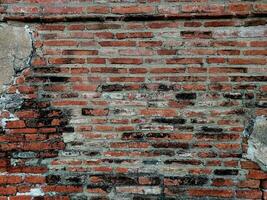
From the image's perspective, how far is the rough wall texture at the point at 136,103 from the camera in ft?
9.25

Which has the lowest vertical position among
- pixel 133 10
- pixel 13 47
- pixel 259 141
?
pixel 259 141

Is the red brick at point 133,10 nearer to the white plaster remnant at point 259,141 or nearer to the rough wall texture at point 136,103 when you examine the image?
the rough wall texture at point 136,103

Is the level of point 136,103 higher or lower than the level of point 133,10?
lower

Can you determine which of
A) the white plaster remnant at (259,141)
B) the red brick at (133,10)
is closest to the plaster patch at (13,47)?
the red brick at (133,10)

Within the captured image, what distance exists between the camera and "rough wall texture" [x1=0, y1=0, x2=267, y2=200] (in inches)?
111

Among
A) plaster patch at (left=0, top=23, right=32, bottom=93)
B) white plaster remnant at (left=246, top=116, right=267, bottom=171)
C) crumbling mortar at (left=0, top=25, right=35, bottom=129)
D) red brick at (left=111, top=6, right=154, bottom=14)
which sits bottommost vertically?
white plaster remnant at (left=246, top=116, right=267, bottom=171)

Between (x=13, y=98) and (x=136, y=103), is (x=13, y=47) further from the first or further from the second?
(x=136, y=103)

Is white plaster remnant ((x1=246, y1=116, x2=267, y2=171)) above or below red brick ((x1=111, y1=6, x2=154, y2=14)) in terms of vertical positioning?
below

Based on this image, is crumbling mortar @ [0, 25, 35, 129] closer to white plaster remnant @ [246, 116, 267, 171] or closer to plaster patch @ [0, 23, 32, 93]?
plaster patch @ [0, 23, 32, 93]

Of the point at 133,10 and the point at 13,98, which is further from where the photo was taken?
the point at 13,98

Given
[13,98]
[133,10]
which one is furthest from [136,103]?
[13,98]

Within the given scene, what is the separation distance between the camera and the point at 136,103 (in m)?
2.91

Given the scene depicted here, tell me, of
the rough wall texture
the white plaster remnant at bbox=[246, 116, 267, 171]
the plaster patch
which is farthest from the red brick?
the white plaster remnant at bbox=[246, 116, 267, 171]

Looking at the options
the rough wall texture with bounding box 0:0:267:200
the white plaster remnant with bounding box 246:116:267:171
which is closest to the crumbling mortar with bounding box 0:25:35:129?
the rough wall texture with bounding box 0:0:267:200
